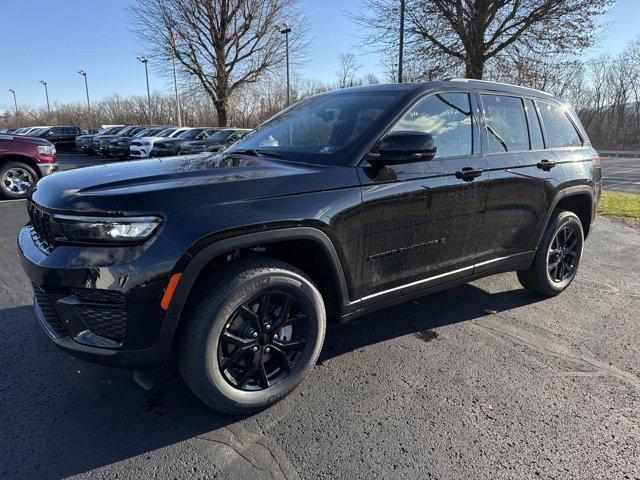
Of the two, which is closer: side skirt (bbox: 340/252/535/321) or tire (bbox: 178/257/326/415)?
tire (bbox: 178/257/326/415)

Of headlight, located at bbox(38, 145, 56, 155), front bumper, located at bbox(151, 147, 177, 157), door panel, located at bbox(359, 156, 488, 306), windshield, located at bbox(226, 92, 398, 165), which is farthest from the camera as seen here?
front bumper, located at bbox(151, 147, 177, 157)

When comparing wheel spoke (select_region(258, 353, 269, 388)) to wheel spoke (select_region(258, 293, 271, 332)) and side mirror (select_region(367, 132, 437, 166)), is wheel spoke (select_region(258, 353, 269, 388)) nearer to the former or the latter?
wheel spoke (select_region(258, 293, 271, 332))

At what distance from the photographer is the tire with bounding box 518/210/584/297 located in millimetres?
4039

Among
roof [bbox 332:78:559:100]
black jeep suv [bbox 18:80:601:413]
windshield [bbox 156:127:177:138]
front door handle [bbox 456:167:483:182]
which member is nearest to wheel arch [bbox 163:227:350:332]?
black jeep suv [bbox 18:80:601:413]

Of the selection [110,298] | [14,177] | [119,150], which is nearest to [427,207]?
[110,298]

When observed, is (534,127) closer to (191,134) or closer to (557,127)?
(557,127)

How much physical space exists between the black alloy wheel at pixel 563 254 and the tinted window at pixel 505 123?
41.5 inches

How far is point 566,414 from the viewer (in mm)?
2537

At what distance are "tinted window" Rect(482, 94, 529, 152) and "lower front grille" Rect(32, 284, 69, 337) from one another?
310 centimetres

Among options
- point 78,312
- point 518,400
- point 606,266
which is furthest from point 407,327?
point 606,266

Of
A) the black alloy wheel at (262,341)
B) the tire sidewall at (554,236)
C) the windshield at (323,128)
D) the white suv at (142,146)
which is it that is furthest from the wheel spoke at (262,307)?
the white suv at (142,146)

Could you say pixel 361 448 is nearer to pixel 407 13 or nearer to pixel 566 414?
pixel 566 414

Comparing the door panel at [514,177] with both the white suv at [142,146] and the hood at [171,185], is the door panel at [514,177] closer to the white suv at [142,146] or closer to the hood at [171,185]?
the hood at [171,185]

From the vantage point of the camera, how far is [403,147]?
2.59m
